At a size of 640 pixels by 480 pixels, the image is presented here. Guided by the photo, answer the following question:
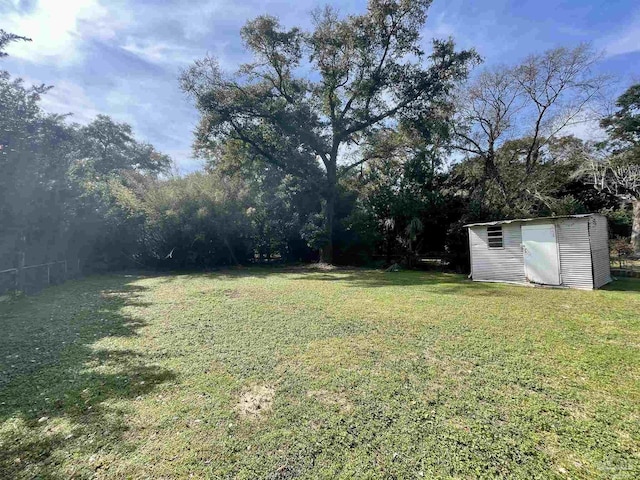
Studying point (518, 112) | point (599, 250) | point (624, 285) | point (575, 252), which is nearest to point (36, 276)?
point (575, 252)

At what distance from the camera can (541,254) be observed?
7727 millimetres

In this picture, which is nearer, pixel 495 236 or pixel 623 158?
pixel 495 236

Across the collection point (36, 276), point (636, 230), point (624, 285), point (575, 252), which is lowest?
point (624, 285)

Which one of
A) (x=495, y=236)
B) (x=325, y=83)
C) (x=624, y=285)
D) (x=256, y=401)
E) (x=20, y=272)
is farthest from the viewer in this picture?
(x=325, y=83)

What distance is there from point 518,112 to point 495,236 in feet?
30.8

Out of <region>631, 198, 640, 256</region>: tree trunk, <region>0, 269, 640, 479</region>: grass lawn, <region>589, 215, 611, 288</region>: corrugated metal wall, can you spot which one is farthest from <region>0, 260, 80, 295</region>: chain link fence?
<region>631, 198, 640, 256</region>: tree trunk

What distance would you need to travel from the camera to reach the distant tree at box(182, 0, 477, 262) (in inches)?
453

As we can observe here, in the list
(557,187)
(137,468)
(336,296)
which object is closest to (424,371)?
(137,468)

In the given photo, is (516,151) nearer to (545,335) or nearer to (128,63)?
(545,335)

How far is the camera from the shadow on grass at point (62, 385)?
6.48ft

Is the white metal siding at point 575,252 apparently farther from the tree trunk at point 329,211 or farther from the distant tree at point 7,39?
the distant tree at point 7,39

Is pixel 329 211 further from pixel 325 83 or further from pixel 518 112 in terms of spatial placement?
pixel 518 112

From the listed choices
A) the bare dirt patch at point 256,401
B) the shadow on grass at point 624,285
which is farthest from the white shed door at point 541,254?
the bare dirt patch at point 256,401

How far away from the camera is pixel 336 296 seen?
6938 mm
